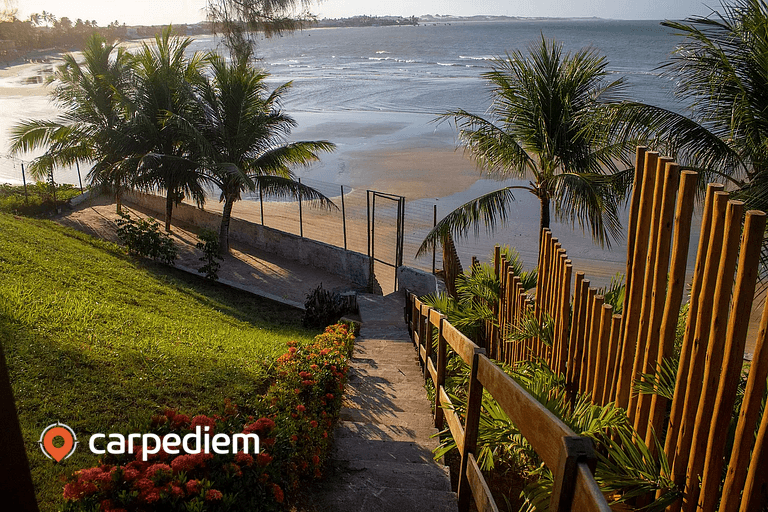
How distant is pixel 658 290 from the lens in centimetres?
297

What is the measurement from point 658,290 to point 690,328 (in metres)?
0.32

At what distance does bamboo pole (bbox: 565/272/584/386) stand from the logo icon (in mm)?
3317

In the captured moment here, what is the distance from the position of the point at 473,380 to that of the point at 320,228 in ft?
51.2

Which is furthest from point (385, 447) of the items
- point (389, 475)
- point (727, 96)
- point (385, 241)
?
point (385, 241)

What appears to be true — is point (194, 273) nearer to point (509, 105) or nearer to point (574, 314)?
point (509, 105)

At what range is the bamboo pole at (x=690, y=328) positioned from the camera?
2.56 meters

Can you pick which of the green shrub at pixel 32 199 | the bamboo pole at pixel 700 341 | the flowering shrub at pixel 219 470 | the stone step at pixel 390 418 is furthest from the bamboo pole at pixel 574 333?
the green shrub at pixel 32 199

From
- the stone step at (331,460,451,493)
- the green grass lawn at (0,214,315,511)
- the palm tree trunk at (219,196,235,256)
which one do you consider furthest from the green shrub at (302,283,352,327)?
the stone step at (331,460,451,493)

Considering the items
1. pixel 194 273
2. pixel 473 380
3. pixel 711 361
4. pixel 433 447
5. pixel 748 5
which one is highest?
pixel 748 5

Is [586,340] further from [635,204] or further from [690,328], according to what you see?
[690,328]

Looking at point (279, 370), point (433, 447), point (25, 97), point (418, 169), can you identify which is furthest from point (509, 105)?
point (25, 97)

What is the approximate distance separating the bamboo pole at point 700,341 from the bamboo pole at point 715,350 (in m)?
0.03

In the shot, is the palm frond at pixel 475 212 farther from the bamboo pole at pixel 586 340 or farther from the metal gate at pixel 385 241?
the bamboo pole at pixel 586 340

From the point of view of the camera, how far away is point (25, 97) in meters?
43.6
